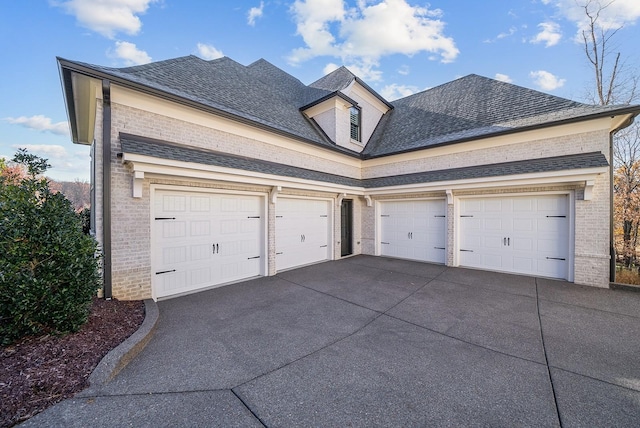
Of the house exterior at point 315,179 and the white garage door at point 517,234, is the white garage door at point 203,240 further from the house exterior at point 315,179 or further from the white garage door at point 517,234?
the white garage door at point 517,234

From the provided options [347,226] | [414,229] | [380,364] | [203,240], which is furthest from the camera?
[347,226]

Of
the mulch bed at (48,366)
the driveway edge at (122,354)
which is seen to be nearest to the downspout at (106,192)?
the mulch bed at (48,366)

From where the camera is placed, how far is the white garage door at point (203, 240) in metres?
5.81

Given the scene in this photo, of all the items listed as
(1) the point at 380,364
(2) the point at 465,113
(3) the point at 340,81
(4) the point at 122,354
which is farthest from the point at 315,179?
(3) the point at 340,81

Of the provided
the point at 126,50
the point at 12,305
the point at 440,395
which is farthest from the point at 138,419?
the point at 126,50

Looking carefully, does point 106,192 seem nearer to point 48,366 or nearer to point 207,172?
point 207,172

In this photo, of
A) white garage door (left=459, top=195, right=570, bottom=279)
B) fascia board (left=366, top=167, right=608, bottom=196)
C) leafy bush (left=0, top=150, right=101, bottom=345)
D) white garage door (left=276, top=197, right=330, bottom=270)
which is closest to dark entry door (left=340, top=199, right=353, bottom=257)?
white garage door (left=276, top=197, right=330, bottom=270)

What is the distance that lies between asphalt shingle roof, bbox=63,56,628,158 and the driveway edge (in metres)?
4.72

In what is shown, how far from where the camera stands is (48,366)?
2803mm

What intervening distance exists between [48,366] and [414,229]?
1008cm

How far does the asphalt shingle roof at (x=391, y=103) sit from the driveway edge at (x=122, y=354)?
4.72 metres

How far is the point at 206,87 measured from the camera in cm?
764

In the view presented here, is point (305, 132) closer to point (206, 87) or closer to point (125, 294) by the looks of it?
point (206, 87)

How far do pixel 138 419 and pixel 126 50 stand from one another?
483 inches
